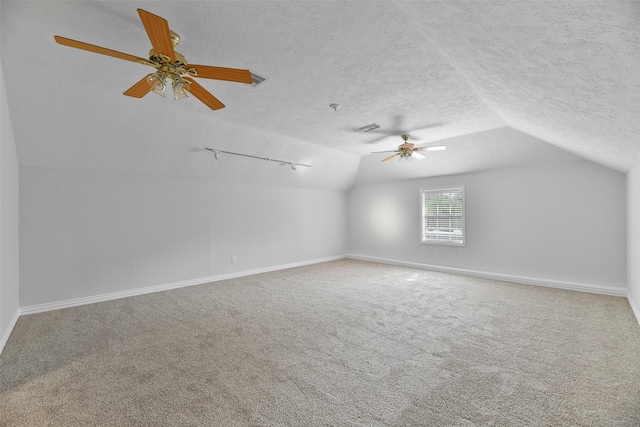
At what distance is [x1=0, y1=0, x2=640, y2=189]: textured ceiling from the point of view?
1668 mm

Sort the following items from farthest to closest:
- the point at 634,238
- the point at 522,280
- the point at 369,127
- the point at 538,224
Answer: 1. the point at 522,280
2. the point at 538,224
3. the point at 369,127
4. the point at 634,238

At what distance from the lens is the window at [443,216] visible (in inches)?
252

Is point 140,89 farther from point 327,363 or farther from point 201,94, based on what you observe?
point 327,363

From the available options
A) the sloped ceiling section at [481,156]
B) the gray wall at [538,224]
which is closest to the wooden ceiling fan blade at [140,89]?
the sloped ceiling section at [481,156]

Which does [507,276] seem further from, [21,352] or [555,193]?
[21,352]

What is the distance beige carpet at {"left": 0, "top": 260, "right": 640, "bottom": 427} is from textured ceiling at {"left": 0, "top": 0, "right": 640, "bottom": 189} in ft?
6.74

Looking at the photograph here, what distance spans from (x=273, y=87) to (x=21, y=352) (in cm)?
367

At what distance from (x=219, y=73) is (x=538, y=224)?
19.2 feet

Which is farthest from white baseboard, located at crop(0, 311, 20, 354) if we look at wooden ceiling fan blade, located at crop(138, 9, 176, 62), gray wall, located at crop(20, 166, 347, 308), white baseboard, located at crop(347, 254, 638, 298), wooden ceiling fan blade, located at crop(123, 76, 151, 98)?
white baseboard, located at crop(347, 254, 638, 298)

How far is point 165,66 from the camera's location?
208 cm

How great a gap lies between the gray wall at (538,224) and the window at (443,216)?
0.48ft

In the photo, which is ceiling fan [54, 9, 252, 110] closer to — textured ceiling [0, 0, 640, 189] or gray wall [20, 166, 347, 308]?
textured ceiling [0, 0, 640, 189]

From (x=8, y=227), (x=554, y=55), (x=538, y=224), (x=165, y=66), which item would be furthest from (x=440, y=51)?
(x=8, y=227)

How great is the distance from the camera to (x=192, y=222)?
17.8 feet
